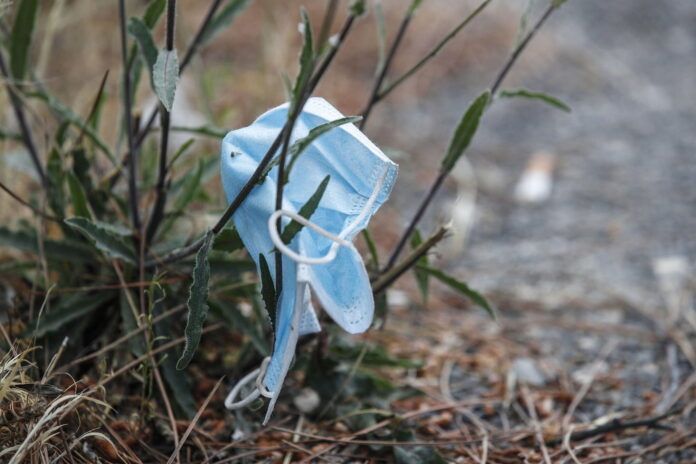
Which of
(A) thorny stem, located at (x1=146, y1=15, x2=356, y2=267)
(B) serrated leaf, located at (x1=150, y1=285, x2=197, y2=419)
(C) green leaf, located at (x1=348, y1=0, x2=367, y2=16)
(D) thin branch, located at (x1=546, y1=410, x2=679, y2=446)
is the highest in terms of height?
(C) green leaf, located at (x1=348, y1=0, x2=367, y2=16)

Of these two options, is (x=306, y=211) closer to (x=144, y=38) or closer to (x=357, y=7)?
(x=357, y=7)

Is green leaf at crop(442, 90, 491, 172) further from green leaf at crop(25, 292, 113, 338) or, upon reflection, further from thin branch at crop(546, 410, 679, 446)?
green leaf at crop(25, 292, 113, 338)

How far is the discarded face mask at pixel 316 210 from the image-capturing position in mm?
1022

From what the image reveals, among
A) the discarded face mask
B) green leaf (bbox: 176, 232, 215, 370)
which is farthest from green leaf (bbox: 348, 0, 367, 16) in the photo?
green leaf (bbox: 176, 232, 215, 370)

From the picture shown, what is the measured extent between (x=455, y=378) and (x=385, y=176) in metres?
0.69

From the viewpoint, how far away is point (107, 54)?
120 inches

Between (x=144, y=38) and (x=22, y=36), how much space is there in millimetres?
332

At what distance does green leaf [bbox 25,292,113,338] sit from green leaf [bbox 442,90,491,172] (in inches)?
23.3

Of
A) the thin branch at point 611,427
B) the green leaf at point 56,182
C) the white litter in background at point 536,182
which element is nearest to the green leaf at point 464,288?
the thin branch at point 611,427

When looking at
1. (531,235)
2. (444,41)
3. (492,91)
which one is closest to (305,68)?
(444,41)

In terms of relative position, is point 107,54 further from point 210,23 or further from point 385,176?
point 385,176

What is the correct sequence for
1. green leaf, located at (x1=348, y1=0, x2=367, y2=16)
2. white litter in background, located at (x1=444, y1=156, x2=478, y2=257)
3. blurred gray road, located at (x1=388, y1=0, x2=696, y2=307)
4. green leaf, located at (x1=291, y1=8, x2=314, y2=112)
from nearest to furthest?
green leaf, located at (x1=291, y1=8, x2=314, y2=112), green leaf, located at (x1=348, y1=0, x2=367, y2=16), blurred gray road, located at (x1=388, y1=0, x2=696, y2=307), white litter in background, located at (x1=444, y1=156, x2=478, y2=257)

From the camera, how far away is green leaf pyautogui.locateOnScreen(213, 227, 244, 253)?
1126 mm

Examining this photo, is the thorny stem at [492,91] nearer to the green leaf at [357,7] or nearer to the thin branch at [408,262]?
the thin branch at [408,262]
